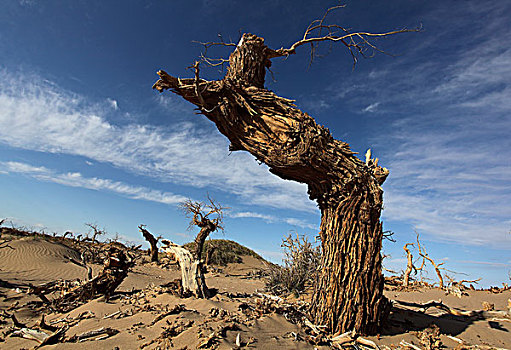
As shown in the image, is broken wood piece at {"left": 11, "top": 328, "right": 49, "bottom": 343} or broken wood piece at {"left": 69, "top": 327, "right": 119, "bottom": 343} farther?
broken wood piece at {"left": 11, "top": 328, "right": 49, "bottom": 343}

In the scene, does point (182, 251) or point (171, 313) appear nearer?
point (171, 313)

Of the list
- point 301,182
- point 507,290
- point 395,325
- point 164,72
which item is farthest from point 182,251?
point 507,290

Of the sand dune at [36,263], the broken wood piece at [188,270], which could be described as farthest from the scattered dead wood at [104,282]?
the sand dune at [36,263]

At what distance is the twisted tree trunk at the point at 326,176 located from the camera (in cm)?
438

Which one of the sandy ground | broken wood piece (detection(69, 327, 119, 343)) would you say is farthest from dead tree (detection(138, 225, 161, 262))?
broken wood piece (detection(69, 327, 119, 343))

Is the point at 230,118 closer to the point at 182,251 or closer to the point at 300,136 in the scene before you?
the point at 300,136

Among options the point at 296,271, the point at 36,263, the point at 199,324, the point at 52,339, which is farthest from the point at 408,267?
the point at 36,263

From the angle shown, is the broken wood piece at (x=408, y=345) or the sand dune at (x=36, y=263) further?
the sand dune at (x=36, y=263)

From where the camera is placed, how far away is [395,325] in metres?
4.80

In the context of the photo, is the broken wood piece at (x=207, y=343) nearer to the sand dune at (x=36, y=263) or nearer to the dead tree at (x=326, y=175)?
the dead tree at (x=326, y=175)

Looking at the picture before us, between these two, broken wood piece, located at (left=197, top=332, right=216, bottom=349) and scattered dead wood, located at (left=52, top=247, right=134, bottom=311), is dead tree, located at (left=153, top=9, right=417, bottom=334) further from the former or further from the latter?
scattered dead wood, located at (left=52, top=247, right=134, bottom=311)

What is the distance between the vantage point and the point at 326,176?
4.76 m

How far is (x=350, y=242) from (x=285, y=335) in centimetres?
173

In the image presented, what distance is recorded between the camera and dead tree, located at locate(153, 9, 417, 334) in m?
4.39
